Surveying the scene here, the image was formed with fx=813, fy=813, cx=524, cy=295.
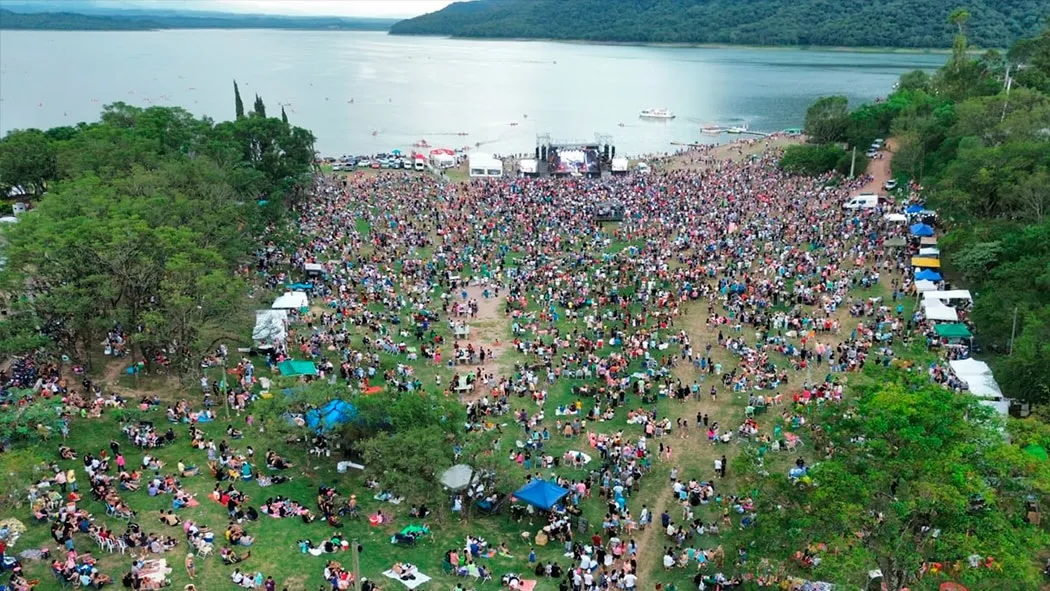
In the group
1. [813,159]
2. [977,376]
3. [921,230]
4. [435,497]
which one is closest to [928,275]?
[921,230]

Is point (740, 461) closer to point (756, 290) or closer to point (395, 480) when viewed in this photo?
point (395, 480)

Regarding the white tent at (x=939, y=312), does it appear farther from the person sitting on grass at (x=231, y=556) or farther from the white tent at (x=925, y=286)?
the person sitting on grass at (x=231, y=556)

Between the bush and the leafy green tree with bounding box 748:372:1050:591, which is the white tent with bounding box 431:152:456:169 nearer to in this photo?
the bush

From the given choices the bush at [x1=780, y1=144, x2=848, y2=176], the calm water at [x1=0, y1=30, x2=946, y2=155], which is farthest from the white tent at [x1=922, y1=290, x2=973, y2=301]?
the calm water at [x1=0, y1=30, x2=946, y2=155]

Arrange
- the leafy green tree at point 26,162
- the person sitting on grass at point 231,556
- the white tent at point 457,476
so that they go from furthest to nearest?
the leafy green tree at point 26,162 < the white tent at point 457,476 < the person sitting on grass at point 231,556

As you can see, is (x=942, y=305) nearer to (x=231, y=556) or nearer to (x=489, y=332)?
(x=489, y=332)

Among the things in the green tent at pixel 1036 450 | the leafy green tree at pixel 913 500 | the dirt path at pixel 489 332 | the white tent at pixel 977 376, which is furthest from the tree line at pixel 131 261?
the white tent at pixel 977 376

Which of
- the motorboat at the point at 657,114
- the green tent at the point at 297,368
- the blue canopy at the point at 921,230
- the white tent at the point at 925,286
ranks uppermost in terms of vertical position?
the motorboat at the point at 657,114
